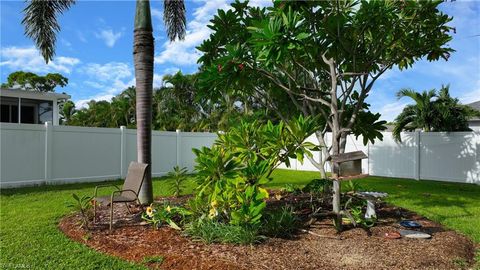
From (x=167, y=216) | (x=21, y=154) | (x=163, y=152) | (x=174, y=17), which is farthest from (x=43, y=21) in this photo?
(x=163, y=152)

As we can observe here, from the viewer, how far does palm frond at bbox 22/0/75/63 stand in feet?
29.5

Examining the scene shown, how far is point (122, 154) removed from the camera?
1288 cm

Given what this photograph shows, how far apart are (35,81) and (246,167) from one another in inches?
1707

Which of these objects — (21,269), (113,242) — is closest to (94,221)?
(113,242)

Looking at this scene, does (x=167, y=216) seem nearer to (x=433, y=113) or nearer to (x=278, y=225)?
(x=278, y=225)

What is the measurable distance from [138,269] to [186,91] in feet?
75.0

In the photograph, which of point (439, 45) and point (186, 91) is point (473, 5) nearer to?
point (439, 45)

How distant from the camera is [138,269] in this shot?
4.01 metres

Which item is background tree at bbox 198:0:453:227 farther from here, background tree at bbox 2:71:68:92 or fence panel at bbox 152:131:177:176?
background tree at bbox 2:71:68:92

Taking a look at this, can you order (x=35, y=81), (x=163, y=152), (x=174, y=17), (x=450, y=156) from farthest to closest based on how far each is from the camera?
(x=35, y=81), (x=163, y=152), (x=450, y=156), (x=174, y=17)

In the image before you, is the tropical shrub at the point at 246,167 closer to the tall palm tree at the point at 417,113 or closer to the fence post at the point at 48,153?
the fence post at the point at 48,153

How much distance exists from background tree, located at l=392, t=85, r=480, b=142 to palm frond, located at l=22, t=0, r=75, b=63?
39.5 ft

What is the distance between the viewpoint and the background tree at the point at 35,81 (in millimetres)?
40125

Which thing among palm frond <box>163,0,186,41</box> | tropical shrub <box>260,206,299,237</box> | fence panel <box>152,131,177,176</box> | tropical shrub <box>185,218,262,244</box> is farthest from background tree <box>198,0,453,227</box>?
fence panel <box>152,131,177,176</box>
